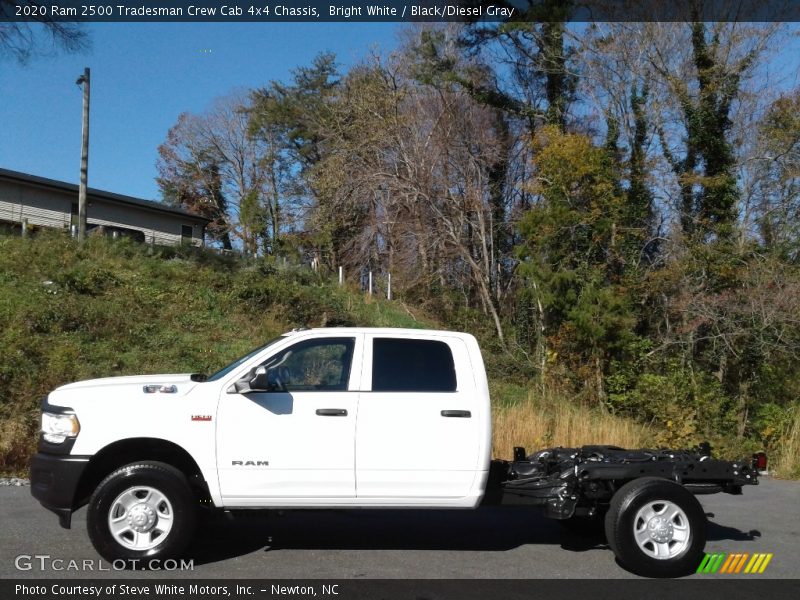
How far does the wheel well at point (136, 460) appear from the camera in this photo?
20.7 feet

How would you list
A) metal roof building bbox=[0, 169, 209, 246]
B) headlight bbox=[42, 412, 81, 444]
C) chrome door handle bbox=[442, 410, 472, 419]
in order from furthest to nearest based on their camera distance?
metal roof building bbox=[0, 169, 209, 246] < chrome door handle bbox=[442, 410, 472, 419] < headlight bbox=[42, 412, 81, 444]

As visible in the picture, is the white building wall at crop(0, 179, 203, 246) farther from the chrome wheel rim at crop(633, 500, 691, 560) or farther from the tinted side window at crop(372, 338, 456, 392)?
the chrome wheel rim at crop(633, 500, 691, 560)

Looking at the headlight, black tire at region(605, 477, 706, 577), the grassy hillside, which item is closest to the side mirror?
the headlight

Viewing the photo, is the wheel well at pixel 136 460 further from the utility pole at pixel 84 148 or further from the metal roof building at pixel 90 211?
the metal roof building at pixel 90 211

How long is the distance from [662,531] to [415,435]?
2.19 m

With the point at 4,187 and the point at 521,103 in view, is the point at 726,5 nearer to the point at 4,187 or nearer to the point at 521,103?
the point at 521,103

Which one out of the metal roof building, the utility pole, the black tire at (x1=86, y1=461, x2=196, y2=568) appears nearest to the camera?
the black tire at (x1=86, y1=461, x2=196, y2=568)

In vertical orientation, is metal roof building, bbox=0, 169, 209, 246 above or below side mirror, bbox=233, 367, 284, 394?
above

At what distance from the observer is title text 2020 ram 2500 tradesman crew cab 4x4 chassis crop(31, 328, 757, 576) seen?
20.3 ft

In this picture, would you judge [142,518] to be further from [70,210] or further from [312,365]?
[70,210]

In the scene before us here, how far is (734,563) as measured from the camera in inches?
268

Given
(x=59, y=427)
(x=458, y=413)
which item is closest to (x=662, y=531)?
(x=458, y=413)
